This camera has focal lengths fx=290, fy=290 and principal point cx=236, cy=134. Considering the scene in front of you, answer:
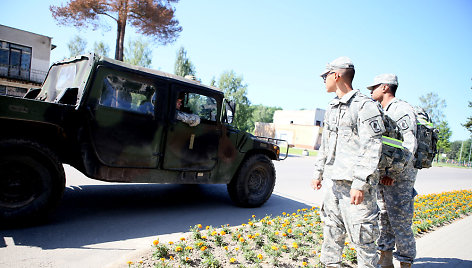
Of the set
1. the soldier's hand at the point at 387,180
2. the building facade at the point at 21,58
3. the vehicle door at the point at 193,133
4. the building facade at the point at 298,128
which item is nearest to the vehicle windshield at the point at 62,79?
the vehicle door at the point at 193,133

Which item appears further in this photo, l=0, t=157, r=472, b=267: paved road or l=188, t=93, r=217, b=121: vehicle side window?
l=188, t=93, r=217, b=121: vehicle side window

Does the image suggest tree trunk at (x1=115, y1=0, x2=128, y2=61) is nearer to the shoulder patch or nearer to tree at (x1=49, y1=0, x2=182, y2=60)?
tree at (x1=49, y1=0, x2=182, y2=60)

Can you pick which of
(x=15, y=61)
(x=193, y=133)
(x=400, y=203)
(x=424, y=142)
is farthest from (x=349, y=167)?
(x=15, y=61)

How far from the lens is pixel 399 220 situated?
3.00 m

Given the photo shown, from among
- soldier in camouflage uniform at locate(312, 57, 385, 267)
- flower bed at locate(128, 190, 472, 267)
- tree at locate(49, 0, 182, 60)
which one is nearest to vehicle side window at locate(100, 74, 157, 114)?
flower bed at locate(128, 190, 472, 267)

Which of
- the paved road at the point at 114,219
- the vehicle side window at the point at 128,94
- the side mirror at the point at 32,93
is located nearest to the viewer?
the paved road at the point at 114,219

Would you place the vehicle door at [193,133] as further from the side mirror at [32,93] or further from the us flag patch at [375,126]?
the us flag patch at [375,126]

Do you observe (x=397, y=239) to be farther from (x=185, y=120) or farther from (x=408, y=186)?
(x=185, y=120)

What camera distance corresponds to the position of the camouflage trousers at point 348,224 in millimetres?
2289

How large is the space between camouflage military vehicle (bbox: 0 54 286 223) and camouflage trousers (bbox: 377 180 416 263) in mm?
2535

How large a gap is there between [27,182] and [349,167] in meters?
3.38

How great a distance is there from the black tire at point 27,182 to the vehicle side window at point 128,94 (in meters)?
0.95

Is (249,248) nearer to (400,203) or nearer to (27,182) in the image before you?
(400,203)

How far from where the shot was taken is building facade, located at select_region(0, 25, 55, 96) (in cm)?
2300
